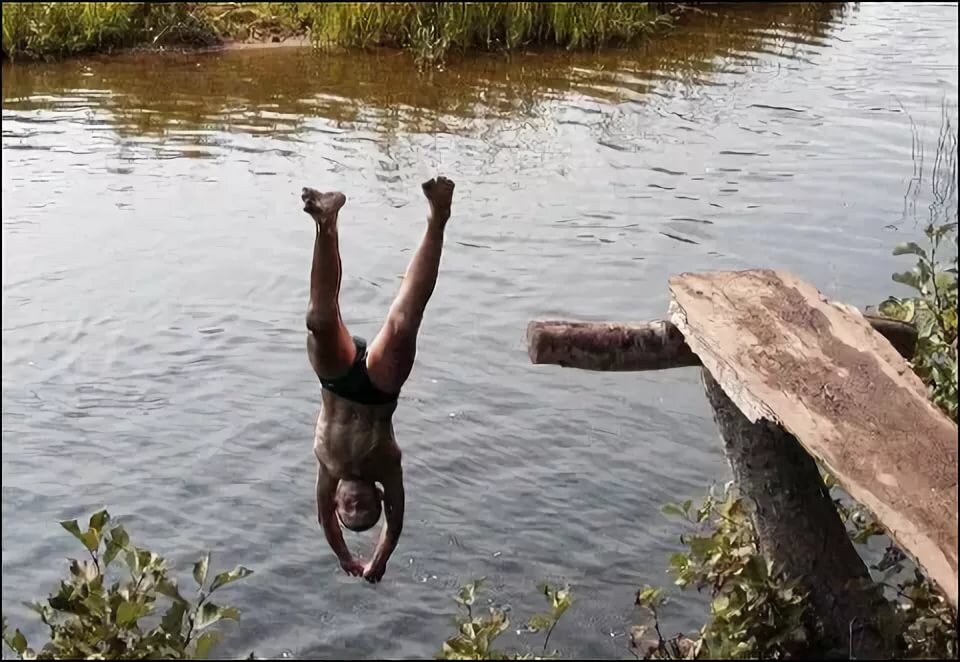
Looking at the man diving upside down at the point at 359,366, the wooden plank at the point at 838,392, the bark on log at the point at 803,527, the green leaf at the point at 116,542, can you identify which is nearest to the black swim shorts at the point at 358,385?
the man diving upside down at the point at 359,366

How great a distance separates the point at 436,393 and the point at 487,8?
359 inches

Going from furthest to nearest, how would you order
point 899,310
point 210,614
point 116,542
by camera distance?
point 899,310
point 210,614
point 116,542

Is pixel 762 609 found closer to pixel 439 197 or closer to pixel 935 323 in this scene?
pixel 935 323

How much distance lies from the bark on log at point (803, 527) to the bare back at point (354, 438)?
A: 1321mm

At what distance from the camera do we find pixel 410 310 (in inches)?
138

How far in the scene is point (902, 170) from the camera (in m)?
10.7

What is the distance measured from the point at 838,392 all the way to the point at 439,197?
1.36 meters

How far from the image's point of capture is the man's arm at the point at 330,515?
3.91 metres

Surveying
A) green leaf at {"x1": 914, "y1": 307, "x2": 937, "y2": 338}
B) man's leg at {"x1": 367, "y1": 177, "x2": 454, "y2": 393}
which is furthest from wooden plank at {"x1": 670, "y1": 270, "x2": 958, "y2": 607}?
man's leg at {"x1": 367, "y1": 177, "x2": 454, "y2": 393}

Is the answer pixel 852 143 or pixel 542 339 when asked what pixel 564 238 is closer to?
pixel 852 143

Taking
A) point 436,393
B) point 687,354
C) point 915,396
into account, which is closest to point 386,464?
point 687,354

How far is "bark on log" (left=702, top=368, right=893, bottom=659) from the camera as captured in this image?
14.6ft

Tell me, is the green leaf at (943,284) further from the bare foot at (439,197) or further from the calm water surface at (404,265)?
the bare foot at (439,197)

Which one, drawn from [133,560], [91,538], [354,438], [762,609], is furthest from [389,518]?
[762,609]
